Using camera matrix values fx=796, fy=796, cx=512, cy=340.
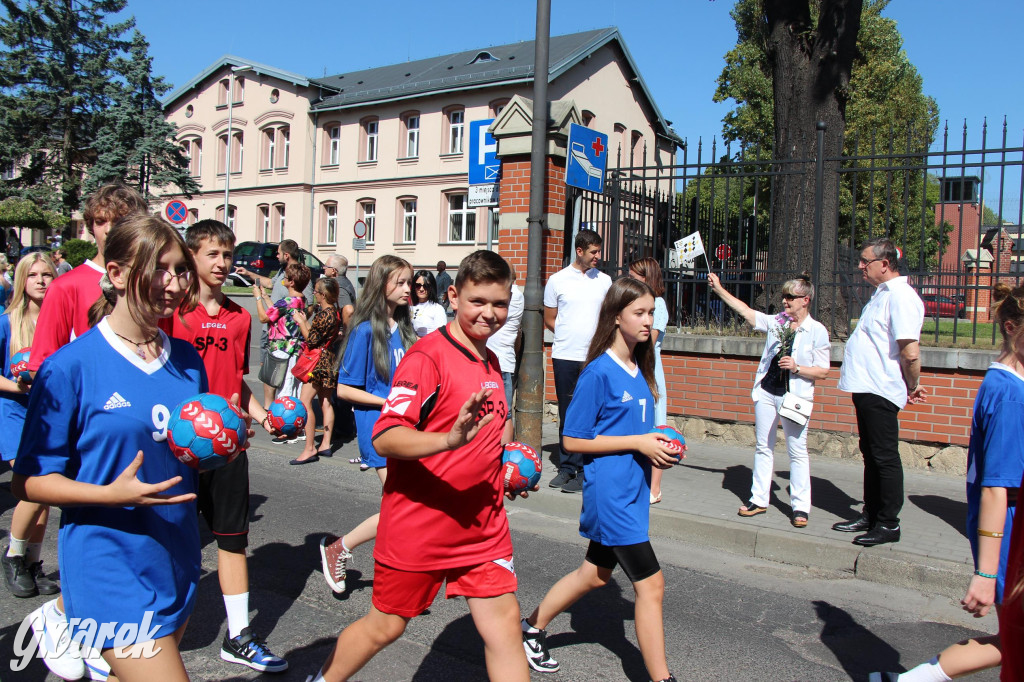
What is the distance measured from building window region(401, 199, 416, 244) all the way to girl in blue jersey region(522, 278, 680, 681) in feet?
108

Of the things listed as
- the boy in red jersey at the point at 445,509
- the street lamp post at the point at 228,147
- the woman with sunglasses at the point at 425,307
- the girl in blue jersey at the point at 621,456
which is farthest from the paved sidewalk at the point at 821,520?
the street lamp post at the point at 228,147

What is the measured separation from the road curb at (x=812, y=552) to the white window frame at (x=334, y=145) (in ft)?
112

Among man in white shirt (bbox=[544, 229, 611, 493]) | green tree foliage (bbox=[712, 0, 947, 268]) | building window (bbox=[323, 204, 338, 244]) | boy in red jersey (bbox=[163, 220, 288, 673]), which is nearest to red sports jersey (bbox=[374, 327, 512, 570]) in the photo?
boy in red jersey (bbox=[163, 220, 288, 673])

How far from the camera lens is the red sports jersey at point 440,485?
2764 millimetres

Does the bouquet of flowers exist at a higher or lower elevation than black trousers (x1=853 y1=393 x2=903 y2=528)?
higher

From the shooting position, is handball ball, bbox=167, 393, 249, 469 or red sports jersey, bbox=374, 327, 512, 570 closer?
handball ball, bbox=167, 393, 249, 469

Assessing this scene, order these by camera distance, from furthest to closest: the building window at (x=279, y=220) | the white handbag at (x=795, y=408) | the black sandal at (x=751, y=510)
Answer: the building window at (x=279, y=220), the black sandal at (x=751, y=510), the white handbag at (x=795, y=408)

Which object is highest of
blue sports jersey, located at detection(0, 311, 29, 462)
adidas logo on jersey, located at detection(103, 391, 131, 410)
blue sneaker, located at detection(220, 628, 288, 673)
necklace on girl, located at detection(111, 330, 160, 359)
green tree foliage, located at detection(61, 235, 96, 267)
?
green tree foliage, located at detection(61, 235, 96, 267)

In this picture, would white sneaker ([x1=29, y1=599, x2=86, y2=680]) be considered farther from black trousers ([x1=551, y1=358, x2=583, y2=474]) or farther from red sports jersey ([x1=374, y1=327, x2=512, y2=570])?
black trousers ([x1=551, y1=358, x2=583, y2=474])

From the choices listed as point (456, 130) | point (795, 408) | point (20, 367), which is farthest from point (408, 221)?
point (20, 367)

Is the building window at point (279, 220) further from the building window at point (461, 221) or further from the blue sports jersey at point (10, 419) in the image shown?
the blue sports jersey at point (10, 419)

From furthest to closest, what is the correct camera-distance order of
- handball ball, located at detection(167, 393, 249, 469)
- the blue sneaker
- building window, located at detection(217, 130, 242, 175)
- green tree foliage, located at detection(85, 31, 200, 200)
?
building window, located at detection(217, 130, 242, 175) < green tree foliage, located at detection(85, 31, 200, 200) < the blue sneaker < handball ball, located at detection(167, 393, 249, 469)

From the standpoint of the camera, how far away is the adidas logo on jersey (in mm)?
2195

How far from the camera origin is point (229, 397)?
4.01 meters
